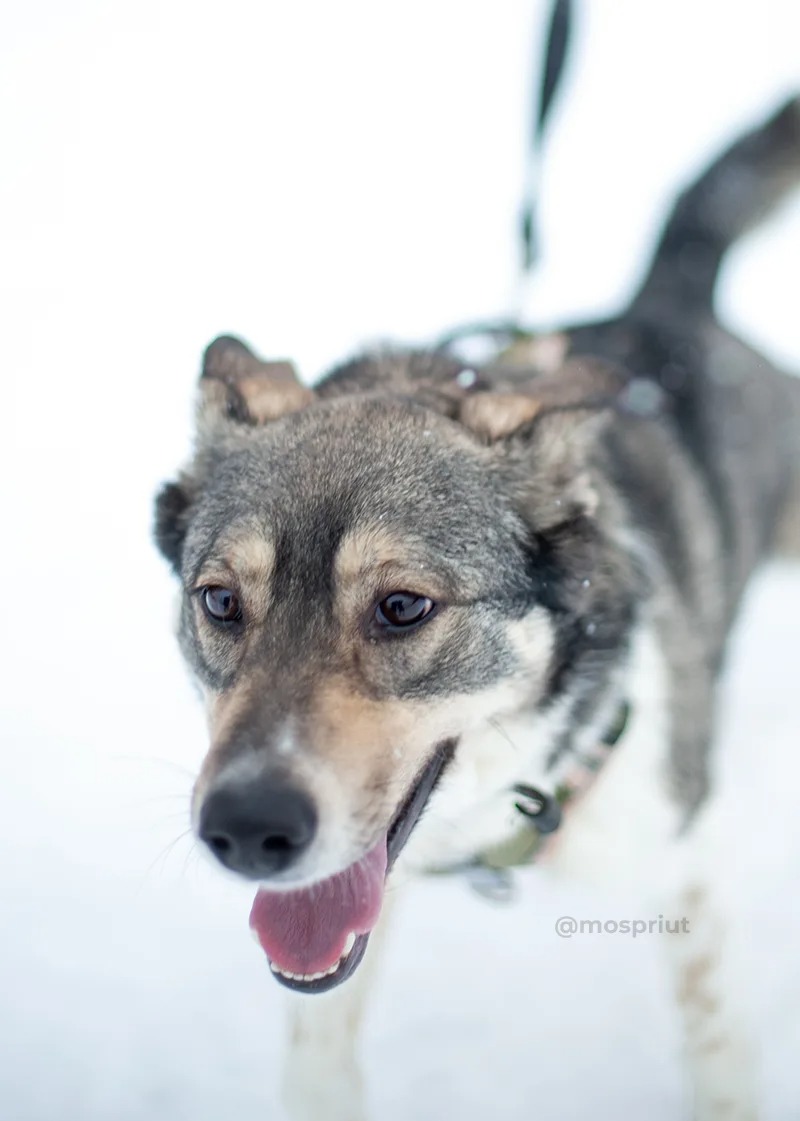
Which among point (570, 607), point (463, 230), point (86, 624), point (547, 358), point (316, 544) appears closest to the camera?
point (316, 544)

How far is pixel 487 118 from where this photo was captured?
5961mm

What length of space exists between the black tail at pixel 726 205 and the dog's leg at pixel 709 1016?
2272 millimetres

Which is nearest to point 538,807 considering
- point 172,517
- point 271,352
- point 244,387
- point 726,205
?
point 172,517

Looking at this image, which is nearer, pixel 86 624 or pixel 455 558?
pixel 455 558

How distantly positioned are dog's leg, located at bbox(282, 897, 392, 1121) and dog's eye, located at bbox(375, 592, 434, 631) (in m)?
1.20

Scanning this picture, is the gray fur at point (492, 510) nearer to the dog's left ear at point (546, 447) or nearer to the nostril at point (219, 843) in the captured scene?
the dog's left ear at point (546, 447)

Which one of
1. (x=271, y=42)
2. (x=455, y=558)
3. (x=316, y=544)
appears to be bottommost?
(x=455, y=558)

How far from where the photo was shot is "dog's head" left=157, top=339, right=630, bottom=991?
1694mm

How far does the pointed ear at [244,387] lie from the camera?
Answer: 2402 mm

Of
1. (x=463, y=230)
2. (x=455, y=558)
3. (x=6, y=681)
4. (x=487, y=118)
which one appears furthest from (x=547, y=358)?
(x=487, y=118)

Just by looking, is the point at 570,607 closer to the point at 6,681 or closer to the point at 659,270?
the point at 659,270

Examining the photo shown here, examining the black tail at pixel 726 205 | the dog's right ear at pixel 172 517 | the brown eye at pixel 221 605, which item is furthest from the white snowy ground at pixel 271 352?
the dog's right ear at pixel 172 517

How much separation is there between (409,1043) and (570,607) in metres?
1.60

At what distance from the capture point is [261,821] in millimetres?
1601
